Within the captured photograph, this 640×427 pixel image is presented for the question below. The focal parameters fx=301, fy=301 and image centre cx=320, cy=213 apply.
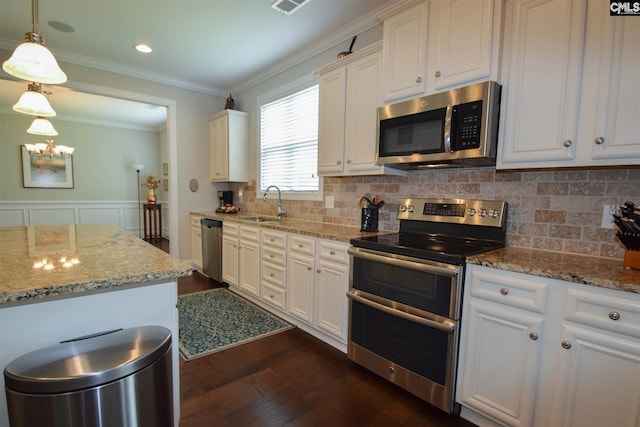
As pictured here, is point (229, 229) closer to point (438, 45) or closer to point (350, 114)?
point (350, 114)

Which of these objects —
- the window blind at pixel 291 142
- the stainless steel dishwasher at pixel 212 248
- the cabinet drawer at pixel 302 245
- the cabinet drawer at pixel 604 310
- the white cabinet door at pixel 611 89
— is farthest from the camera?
the stainless steel dishwasher at pixel 212 248

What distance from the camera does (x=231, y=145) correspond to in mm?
4324

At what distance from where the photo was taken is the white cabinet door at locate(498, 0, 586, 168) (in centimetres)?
147

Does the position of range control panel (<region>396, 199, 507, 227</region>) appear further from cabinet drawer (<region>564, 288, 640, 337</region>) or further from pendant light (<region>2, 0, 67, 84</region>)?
pendant light (<region>2, 0, 67, 84</region>)

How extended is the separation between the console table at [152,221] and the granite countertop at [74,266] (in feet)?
18.3

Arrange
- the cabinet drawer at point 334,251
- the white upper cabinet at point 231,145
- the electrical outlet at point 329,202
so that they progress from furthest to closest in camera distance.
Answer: the white upper cabinet at point 231,145, the electrical outlet at point 329,202, the cabinet drawer at point 334,251

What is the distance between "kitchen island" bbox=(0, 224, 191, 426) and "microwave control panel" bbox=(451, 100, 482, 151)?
5.36 feet

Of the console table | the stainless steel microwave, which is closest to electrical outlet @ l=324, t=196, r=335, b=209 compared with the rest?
the stainless steel microwave

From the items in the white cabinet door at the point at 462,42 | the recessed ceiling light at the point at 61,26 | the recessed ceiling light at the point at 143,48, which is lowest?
the white cabinet door at the point at 462,42

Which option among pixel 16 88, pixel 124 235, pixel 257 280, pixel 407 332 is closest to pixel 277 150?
pixel 257 280

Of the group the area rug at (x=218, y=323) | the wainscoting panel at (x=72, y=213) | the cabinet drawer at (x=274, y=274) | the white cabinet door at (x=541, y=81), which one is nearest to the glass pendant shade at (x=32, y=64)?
the area rug at (x=218, y=323)

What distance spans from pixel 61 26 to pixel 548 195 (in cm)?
442

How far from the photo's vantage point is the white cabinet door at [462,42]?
1704 millimetres

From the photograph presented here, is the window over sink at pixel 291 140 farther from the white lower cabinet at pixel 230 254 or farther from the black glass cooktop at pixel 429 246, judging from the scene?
the black glass cooktop at pixel 429 246
